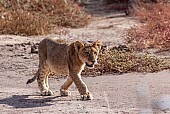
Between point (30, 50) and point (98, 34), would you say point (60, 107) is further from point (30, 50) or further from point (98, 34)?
point (98, 34)

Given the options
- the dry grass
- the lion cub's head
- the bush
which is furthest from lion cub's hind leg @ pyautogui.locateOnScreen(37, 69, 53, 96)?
the dry grass

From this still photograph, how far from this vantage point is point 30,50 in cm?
1567

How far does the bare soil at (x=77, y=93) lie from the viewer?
8562 millimetres

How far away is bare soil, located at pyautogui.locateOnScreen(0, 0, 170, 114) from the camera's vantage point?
8.56 meters

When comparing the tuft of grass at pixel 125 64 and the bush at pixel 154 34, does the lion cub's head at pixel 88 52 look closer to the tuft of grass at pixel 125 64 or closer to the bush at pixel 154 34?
the tuft of grass at pixel 125 64

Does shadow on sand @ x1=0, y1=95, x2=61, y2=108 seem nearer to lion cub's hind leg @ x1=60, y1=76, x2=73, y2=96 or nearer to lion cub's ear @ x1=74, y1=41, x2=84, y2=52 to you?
lion cub's hind leg @ x1=60, y1=76, x2=73, y2=96

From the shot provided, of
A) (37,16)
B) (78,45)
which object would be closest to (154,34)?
(37,16)

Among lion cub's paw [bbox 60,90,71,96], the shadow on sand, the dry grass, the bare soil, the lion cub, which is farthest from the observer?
the dry grass

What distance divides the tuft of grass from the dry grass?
6838 millimetres

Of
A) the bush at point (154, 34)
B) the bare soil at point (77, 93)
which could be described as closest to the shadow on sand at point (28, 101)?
the bare soil at point (77, 93)

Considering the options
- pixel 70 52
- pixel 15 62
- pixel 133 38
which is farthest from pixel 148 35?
pixel 70 52

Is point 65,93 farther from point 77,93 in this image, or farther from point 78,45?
point 78,45

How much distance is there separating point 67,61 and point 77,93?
2.67 ft

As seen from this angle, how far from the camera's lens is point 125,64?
12430mm
